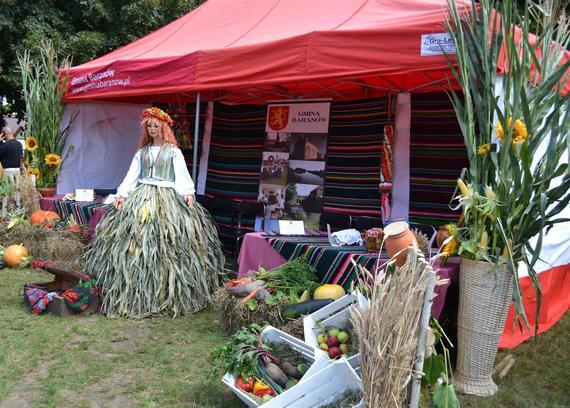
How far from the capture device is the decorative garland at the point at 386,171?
5492 millimetres

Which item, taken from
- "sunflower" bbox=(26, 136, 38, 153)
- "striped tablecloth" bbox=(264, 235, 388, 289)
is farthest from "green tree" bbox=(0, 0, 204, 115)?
"striped tablecloth" bbox=(264, 235, 388, 289)

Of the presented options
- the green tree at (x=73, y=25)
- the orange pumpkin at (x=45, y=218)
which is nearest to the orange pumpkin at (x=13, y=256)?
the orange pumpkin at (x=45, y=218)

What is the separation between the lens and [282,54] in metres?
4.41

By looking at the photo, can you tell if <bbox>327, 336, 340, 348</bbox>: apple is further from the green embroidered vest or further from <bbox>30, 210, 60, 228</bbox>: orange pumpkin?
<bbox>30, 210, 60, 228</bbox>: orange pumpkin

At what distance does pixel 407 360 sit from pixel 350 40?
8.62 feet

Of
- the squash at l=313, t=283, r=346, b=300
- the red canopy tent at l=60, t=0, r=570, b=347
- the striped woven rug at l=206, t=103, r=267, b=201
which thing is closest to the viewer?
the squash at l=313, t=283, r=346, b=300

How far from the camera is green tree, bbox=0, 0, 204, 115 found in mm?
10288

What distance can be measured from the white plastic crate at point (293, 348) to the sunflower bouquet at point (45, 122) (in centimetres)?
524

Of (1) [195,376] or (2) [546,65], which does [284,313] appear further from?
(2) [546,65]

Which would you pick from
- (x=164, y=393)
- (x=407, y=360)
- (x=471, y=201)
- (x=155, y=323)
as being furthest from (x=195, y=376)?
(x=471, y=201)

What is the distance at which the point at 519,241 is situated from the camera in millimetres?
3105

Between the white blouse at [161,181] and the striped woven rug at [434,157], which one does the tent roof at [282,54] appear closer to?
the striped woven rug at [434,157]

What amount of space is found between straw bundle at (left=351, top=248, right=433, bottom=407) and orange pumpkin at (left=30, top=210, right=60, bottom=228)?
526cm

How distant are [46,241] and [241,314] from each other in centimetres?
340
